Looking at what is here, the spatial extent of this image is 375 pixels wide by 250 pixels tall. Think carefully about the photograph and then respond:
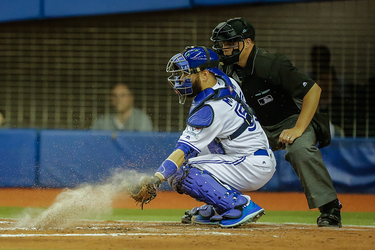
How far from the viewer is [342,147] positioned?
7637 millimetres

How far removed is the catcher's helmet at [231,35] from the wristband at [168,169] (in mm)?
1248

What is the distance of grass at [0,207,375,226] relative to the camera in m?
4.86

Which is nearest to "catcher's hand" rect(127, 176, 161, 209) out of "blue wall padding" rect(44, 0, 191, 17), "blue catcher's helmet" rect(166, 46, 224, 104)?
"blue catcher's helmet" rect(166, 46, 224, 104)

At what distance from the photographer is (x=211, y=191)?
384 centimetres

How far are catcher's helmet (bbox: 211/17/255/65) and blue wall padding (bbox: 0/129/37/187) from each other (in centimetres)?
406

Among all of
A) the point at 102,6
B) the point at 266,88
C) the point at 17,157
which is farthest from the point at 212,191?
the point at 102,6

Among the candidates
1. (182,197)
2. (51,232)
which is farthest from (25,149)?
(51,232)

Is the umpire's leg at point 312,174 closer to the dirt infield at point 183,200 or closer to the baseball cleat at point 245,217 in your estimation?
the baseball cleat at point 245,217

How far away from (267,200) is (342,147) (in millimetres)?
1614

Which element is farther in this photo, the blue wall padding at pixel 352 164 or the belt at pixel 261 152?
the blue wall padding at pixel 352 164

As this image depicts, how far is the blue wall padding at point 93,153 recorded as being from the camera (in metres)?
7.32

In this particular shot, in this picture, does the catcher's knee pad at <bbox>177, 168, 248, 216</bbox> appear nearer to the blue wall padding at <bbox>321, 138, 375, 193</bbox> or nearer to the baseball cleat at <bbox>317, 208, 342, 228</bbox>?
the baseball cleat at <bbox>317, 208, 342, 228</bbox>

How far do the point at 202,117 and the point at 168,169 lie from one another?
47 cm

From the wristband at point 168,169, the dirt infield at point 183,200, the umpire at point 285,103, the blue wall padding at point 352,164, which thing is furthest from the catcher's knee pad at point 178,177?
the blue wall padding at point 352,164
